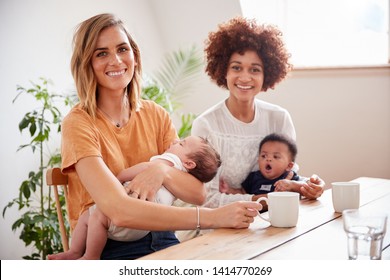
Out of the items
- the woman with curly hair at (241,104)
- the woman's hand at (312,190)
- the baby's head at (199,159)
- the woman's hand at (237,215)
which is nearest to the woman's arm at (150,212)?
the woman's hand at (237,215)

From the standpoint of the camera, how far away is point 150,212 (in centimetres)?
137

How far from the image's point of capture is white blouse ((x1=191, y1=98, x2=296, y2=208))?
6.40 feet

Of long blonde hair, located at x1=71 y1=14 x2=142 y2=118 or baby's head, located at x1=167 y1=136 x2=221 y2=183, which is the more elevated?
long blonde hair, located at x1=71 y1=14 x2=142 y2=118

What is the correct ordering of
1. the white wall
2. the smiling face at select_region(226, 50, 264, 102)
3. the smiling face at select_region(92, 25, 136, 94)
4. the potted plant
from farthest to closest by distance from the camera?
the white wall → the potted plant → the smiling face at select_region(226, 50, 264, 102) → the smiling face at select_region(92, 25, 136, 94)

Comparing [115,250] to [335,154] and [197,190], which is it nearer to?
[197,190]

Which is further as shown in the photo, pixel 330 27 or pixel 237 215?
pixel 330 27

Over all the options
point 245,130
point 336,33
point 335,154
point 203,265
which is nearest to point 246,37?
point 245,130

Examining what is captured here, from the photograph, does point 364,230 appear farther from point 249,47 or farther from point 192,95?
point 192,95

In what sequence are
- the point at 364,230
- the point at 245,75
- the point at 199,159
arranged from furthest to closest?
the point at 245,75 → the point at 199,159 → the point at 364,230

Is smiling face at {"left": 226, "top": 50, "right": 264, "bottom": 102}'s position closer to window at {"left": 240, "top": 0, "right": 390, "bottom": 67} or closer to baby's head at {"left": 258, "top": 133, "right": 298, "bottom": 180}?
baby's head at {"left": 258, "top": 133, "right": 298, "bottom": 180}

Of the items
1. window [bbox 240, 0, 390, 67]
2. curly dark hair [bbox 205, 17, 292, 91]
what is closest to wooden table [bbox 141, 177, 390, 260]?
curly dark hair [bbox 205, 17, 292, 91]

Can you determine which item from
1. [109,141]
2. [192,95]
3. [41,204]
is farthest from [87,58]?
[192,95]

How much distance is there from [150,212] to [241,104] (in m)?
0.81

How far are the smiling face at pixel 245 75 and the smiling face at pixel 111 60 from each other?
55 cm
